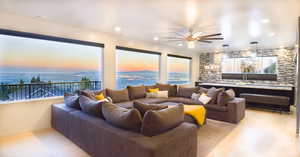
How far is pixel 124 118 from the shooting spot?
2.13m

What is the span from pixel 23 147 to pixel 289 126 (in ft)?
19.3

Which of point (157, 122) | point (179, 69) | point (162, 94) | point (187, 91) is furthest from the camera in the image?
point (179, 69)

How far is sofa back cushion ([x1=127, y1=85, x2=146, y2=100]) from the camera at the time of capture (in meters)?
5.26

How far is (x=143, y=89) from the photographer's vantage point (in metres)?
5.63

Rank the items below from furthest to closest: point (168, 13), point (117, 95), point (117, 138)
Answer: point (117, 95)
point (168, 13)
point (117, 138)

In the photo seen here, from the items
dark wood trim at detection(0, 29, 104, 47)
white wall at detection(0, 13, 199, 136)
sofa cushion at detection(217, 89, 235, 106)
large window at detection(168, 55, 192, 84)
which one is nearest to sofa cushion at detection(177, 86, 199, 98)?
sofa cushion at detection(217, 89, 235, 106)

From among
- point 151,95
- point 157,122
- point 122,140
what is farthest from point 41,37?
point 157,122

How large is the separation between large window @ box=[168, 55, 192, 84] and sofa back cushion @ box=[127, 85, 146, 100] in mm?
2716

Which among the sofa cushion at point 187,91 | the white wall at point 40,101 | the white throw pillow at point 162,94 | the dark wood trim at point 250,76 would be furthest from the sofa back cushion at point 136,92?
the dark wood trim at point 250,76

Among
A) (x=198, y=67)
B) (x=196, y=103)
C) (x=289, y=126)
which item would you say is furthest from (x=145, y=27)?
(x=198, y=67)

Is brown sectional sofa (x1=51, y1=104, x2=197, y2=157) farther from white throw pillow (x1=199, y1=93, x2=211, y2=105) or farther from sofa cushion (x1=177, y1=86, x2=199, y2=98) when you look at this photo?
sofa cushion (x1=177, y1=86, x2=199, y2=98)

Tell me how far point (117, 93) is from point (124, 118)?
2.74 m

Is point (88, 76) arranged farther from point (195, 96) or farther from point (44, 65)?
point (195, 96)

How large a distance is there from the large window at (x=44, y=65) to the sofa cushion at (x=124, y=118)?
269 cm
